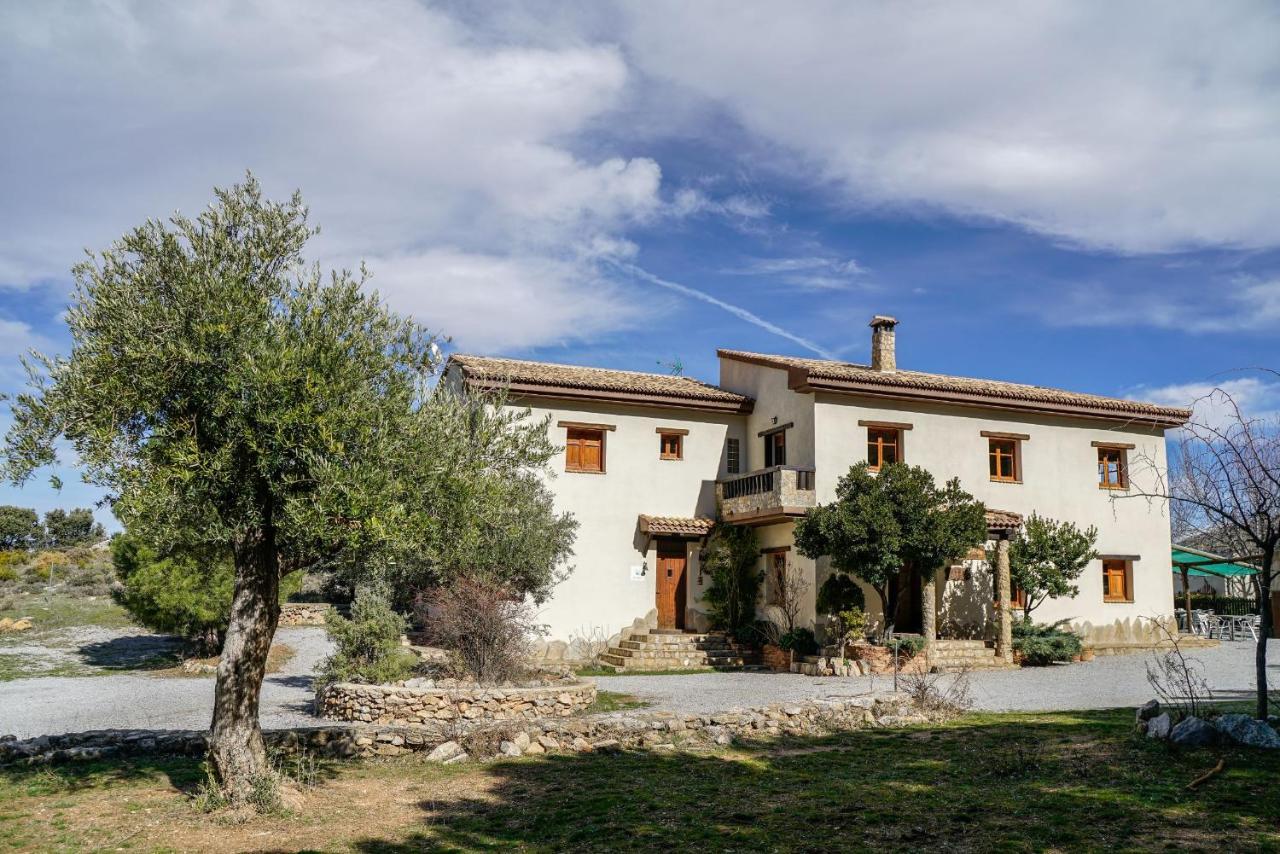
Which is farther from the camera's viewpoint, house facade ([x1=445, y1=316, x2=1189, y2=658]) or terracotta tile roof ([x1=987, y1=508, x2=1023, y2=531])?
house facade ([x1=445, y1=316, x2=1189, y2=658])

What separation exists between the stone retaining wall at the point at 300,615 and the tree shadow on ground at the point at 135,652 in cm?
304

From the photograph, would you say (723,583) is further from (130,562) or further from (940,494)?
(130,562)

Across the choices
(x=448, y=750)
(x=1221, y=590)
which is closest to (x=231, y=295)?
(x=448, y=750)

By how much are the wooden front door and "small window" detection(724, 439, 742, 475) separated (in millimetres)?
2606

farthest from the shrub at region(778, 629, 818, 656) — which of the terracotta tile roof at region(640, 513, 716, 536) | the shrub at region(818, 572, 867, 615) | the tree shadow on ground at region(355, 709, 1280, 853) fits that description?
the tree shadow on ground at region(355, 709, 1280, 853)

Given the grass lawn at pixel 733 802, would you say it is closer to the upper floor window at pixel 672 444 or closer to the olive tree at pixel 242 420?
the olive tree at pixel 242 420

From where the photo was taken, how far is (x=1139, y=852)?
7.30 m

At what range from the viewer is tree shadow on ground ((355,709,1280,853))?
8039 mm

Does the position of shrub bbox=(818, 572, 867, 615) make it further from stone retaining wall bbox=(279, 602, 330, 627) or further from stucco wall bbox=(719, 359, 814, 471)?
stone retaining wall bbox=(279, 602, 330, 627)

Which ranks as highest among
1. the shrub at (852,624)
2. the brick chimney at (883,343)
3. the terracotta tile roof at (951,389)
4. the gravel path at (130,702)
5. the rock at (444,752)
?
the brick chimney at (883,343)

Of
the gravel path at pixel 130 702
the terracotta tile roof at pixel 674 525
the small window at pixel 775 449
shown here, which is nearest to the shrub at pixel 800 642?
the terracotta tile roof at pixel 674 525

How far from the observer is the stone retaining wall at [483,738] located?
1255 cm

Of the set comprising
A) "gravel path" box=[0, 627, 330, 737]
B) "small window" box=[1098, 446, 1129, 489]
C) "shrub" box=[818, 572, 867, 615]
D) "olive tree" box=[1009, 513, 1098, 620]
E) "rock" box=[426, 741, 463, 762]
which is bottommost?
"gravel path" box=[0, 627, 330, 737]

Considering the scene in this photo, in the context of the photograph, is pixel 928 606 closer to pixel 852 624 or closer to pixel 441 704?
pixel 852 624
